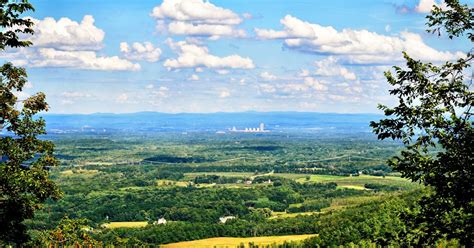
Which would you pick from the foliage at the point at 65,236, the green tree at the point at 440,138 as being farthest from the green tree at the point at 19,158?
the green tree at the point at 440,138

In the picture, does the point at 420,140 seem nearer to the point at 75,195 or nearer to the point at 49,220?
the point at 49,220

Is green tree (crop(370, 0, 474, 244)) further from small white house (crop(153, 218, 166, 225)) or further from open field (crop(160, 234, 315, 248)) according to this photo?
small white house (crop(153, 218, 166, 225))

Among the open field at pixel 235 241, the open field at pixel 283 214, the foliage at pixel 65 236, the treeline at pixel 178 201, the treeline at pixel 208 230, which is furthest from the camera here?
the treeline at pixel 178 201

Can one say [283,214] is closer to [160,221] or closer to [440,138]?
[160,221]

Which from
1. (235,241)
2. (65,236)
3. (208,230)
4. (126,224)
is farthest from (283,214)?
(65,236)

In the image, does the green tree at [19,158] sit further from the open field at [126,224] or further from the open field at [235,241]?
the open field at [126,224]
